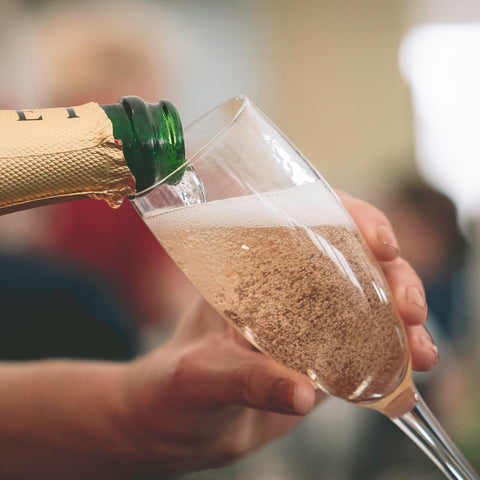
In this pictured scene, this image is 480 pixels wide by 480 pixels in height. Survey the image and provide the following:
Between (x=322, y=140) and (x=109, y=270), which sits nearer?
(x=109, y=270)

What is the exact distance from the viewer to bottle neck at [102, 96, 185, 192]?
1.27 ft

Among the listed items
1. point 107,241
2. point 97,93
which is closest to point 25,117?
point 107,241

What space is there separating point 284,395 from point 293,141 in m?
1.94

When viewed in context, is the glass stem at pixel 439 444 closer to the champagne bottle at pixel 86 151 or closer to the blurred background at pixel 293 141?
Answer: the champagne bottle at pixel 86 151

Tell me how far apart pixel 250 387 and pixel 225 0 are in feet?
Answer: 6.41

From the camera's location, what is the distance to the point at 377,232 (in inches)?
18.7

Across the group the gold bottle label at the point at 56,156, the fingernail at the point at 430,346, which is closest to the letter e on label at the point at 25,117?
the gold bottle label at the point at 56,156

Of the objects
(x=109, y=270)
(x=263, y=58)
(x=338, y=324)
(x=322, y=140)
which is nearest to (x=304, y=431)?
(x=109, y=270)

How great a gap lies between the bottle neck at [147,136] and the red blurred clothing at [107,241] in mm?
1083

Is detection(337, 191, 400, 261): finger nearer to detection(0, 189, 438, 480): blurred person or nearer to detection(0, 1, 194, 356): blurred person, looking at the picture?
detection(0, 189, 438, 480): blurred person

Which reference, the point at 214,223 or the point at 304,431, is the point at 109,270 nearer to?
the point at 304,431

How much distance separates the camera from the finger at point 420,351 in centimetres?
47

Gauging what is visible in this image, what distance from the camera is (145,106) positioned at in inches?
15.5

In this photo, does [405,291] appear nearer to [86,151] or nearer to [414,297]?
[414,297]
